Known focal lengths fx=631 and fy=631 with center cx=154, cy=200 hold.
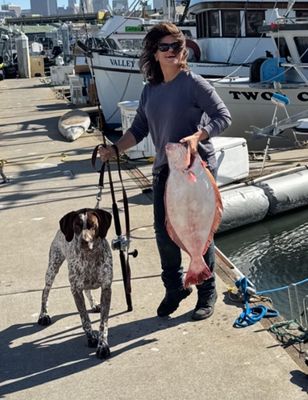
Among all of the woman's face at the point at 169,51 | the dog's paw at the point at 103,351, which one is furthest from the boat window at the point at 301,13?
the dog's paw at the point at 103,351

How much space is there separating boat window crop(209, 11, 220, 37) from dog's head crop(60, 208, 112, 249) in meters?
14.0

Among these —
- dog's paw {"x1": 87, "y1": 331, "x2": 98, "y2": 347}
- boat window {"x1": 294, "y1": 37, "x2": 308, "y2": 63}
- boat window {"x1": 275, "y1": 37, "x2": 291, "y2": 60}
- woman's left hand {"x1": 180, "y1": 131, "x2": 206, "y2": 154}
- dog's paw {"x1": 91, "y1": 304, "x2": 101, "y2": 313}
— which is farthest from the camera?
boat window {"x1": 275, "y1": 37, "x2": 291, "y2": 60}

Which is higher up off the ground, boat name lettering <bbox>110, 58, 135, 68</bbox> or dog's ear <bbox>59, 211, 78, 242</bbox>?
boat name lettering <bbox>110, 58, 135, 68</bbox>

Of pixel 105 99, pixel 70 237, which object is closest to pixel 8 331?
pixel 70 237

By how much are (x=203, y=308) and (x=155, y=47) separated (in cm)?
180

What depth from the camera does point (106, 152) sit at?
13.7 ft

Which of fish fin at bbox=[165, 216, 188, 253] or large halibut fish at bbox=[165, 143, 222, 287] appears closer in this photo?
large halibut fish at bbox=[165, 143, 222, 287]

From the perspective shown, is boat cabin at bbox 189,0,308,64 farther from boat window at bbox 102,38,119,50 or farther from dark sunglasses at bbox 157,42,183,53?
dark sunglasses at bbox 157,42,183,53

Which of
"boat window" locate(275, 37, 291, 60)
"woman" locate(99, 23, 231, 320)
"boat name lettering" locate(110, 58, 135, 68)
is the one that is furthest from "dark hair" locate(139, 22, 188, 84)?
"boat name lettering" locate(110, 58, 135, 68)

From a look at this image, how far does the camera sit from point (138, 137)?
14.5 ft

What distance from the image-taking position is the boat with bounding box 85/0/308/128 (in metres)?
16.3

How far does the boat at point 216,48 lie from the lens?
16.3 metres

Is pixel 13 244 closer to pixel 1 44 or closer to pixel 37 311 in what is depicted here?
pixel 37 311

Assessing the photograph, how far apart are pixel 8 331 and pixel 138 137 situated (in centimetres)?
164
